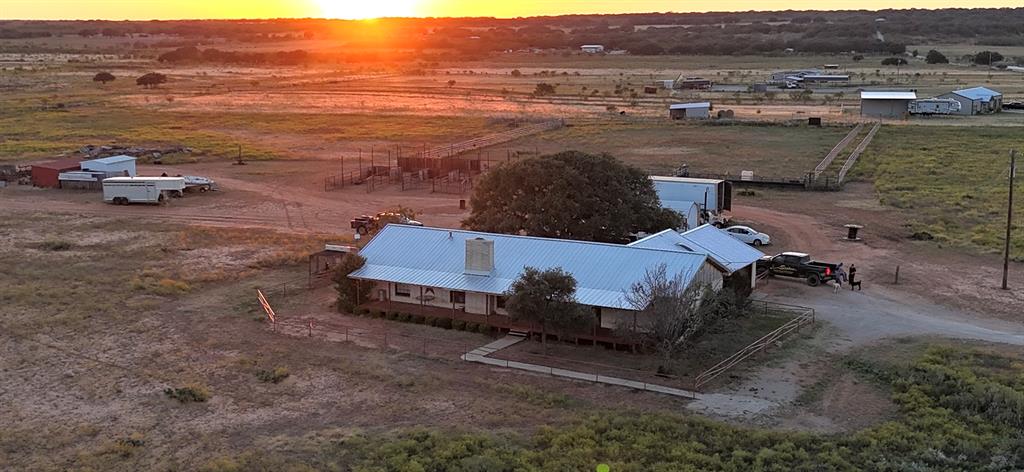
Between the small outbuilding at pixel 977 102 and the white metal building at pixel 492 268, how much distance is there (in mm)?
59622

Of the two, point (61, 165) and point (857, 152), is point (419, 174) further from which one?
point (857, 152)

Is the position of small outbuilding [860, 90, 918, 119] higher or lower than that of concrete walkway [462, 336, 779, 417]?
higher

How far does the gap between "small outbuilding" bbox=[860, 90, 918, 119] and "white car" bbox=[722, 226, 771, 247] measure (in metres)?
45.7

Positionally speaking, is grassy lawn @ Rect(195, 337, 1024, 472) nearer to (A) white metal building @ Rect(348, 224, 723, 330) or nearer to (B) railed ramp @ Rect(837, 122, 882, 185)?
(A) white metal building @ Rect(348, 224, 723, 330)

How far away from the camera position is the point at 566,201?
31.2 m

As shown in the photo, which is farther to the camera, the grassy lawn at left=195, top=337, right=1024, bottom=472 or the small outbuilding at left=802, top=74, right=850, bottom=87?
the small outbuilding at left=802, top=74, right=850, bottom=87

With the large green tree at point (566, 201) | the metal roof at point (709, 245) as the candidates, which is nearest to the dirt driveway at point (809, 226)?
the metal roof at point (709, 245)

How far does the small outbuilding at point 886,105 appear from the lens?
7706cm

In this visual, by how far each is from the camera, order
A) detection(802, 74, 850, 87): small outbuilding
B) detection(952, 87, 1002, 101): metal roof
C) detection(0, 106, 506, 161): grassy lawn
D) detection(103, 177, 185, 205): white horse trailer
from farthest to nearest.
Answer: detection(802, 74, 850, 87): small outbuilding
detection(952, 87, 1002, 101): metal roof
detection(0, 106, 506, 161): grassy lawn
detection(103, 177, 185, 205): white horse trailer

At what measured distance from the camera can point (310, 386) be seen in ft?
72.3

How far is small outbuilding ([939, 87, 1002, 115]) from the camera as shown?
77688 millimetres

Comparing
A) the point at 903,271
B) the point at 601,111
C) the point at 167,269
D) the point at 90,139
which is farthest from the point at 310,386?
the point at 601,111

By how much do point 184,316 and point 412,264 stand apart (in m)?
6.86

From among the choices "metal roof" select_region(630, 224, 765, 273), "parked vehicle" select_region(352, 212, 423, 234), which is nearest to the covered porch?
"metal roof" select_region(630, 224, 765, 273)
